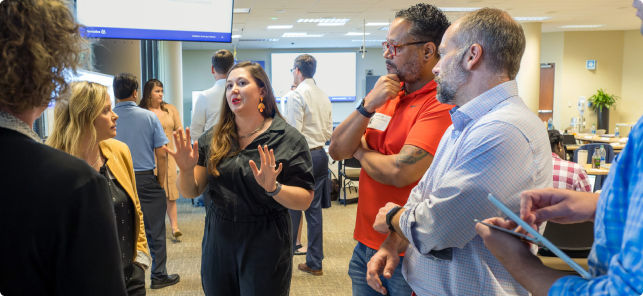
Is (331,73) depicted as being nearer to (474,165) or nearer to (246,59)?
(246,59)

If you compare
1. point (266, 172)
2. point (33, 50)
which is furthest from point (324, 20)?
point (33, 50)

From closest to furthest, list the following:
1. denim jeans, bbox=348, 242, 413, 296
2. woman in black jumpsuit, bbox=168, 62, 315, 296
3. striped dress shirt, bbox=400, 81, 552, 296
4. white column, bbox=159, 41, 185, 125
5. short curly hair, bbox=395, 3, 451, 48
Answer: striped dress shirt, bbox=400, 81, 552, 296 < denim jeans, bbox=348, 242, 413, 296 < short curly hair, bbox=395, 3, 451, 48 < woman in black jumpsuit, bbox=168, 62, 315, 296 < white column, bbox=159, 41, 185, 125

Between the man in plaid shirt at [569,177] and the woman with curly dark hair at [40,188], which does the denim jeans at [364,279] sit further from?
the man in plaid shirt at [569,177]

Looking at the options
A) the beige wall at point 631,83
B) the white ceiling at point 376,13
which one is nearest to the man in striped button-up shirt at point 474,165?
the white ceiling at point 376,13

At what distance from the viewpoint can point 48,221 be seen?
0.72 m

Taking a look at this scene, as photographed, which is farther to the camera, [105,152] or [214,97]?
[214,97]

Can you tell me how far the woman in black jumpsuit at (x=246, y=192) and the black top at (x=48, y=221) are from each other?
1.01m

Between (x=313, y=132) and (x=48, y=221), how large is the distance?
A: 3431mm

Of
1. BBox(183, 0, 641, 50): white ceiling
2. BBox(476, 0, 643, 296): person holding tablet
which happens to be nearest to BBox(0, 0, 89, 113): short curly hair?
BBox(476, 0, 643, 296): person holding tablet

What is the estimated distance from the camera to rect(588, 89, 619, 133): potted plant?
1227cm

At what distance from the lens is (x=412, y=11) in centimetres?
167

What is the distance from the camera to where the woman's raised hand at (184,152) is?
184 centimetres

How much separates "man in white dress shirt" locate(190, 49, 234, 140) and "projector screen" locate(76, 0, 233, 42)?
2.48 feet

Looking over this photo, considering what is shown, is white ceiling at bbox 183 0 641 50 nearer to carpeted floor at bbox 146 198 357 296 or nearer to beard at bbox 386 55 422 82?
carpeted floor at bbox 146 198 357 296
